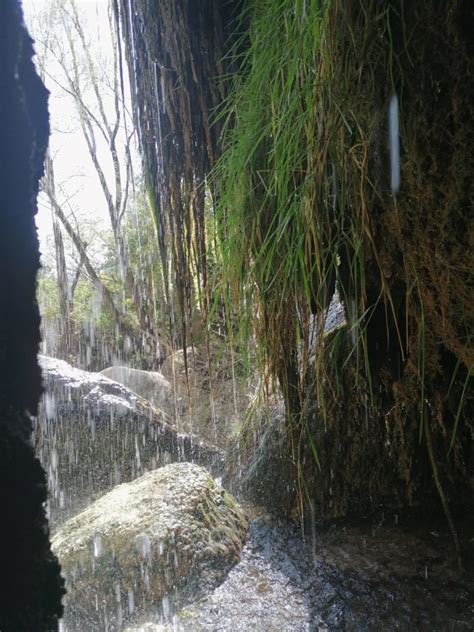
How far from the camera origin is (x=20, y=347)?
688 mm

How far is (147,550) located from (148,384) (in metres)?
5.36

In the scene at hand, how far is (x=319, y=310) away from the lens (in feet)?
5.53

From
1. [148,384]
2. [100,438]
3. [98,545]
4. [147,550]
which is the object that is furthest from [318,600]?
[148,384]

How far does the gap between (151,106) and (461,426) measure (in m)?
1.70

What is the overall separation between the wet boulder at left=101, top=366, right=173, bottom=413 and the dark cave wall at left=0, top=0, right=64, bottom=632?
672 cm

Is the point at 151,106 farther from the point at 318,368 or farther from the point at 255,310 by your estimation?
Result: the point at 318,368

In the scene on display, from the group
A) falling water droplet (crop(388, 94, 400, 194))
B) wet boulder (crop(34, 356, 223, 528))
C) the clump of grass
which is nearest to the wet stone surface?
the clump of grass

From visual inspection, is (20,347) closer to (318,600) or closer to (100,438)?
(318,600)

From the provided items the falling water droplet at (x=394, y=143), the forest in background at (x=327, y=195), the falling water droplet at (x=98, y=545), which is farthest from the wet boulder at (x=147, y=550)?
the falling water droplet at (x=394, y=143)

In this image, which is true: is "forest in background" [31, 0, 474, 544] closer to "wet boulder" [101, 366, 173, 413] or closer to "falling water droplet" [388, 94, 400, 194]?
"falling water droplet" [388, 94, 400, 194]

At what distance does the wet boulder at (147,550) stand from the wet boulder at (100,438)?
1.49 m

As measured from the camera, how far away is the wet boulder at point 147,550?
2641 millimetres

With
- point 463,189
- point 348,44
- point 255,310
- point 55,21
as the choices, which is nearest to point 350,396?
point 255,310

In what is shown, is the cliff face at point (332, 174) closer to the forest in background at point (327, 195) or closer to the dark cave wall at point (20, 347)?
the forest in background at point (327, 195)
